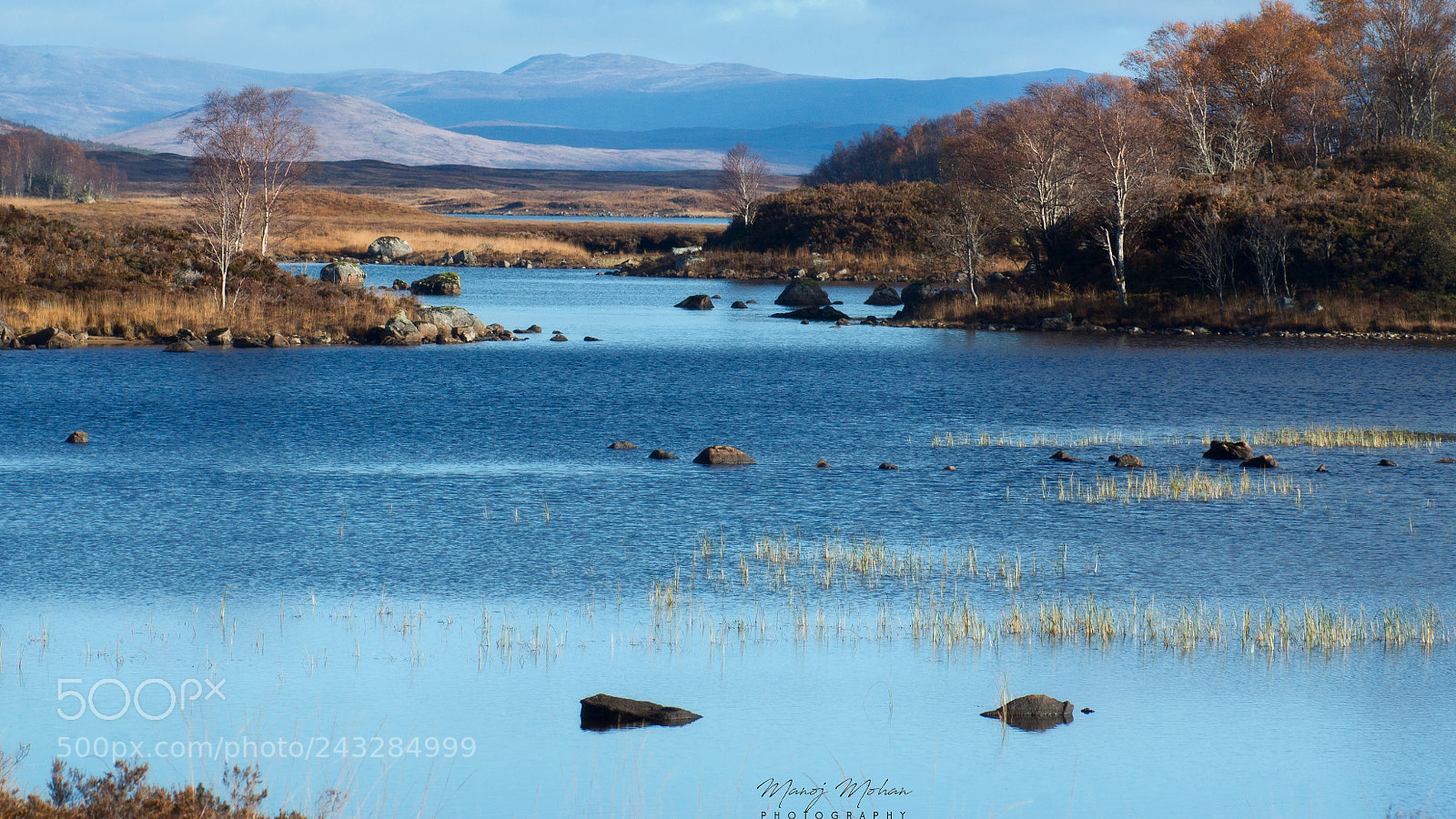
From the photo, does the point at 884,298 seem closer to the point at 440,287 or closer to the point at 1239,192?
the point at 1239,192

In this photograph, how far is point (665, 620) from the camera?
49.2ft

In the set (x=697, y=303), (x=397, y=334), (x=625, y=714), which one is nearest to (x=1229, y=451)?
(x=625, y=714)

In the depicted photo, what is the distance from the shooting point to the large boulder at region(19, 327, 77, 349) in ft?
160

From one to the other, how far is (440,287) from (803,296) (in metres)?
22.9

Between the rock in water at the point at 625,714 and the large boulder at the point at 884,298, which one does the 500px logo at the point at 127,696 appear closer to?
the rock in water at the point at 625,714

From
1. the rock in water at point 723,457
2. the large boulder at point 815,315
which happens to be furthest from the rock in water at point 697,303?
the rock in water at point 723,457

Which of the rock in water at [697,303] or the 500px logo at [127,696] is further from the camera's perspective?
the rock in water at [697,303]

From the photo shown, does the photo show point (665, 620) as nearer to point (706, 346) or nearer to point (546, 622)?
point (546, 622)

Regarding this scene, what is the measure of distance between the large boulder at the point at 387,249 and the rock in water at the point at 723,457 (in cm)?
10231

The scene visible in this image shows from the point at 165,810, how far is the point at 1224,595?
40.6 ft

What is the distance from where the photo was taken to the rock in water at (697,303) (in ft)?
260

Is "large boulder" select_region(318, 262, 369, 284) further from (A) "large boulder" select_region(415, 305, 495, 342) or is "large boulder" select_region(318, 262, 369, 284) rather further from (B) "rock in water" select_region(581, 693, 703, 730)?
(B) "rock in water" select_region(581, 693, 703, 730)

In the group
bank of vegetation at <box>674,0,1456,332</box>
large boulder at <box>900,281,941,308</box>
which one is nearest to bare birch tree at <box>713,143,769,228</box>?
bank of vegetation at <box>674,0,1456,332</box>

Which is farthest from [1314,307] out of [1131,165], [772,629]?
[772,629]
